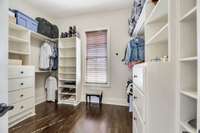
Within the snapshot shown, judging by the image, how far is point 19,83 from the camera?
90.2 inches

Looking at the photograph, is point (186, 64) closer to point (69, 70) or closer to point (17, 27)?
point (17, 27)

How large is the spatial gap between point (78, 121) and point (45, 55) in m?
2.04

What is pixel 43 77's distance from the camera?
151 inches

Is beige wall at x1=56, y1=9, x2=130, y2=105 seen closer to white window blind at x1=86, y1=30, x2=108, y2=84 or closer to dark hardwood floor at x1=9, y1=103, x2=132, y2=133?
white window blind at x1=86, y1=30, x2=108, y2=84

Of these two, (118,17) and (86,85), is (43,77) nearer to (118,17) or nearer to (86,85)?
(86,85)

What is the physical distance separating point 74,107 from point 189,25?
9.72 ft

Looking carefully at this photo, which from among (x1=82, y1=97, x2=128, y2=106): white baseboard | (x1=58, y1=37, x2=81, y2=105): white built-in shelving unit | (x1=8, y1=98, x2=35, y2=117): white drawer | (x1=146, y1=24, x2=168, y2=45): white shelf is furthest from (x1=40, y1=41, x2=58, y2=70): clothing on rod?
(x1=146, y1=24, x2=168, y2=45): white shelf

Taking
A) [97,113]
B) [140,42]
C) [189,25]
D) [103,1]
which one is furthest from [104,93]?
[189,25]

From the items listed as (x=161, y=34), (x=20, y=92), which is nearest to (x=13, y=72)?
(x=20, y=92)

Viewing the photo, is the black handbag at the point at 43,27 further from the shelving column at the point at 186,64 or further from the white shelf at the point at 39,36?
the shelving column at the point at 186,64

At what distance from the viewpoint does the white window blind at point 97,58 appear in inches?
142

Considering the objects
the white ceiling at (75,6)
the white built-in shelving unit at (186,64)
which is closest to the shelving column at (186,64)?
the white built-in shelving unit at (186,64)

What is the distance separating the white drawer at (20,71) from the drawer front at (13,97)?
0.93ft

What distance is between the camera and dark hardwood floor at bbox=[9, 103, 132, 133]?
6.68ft
